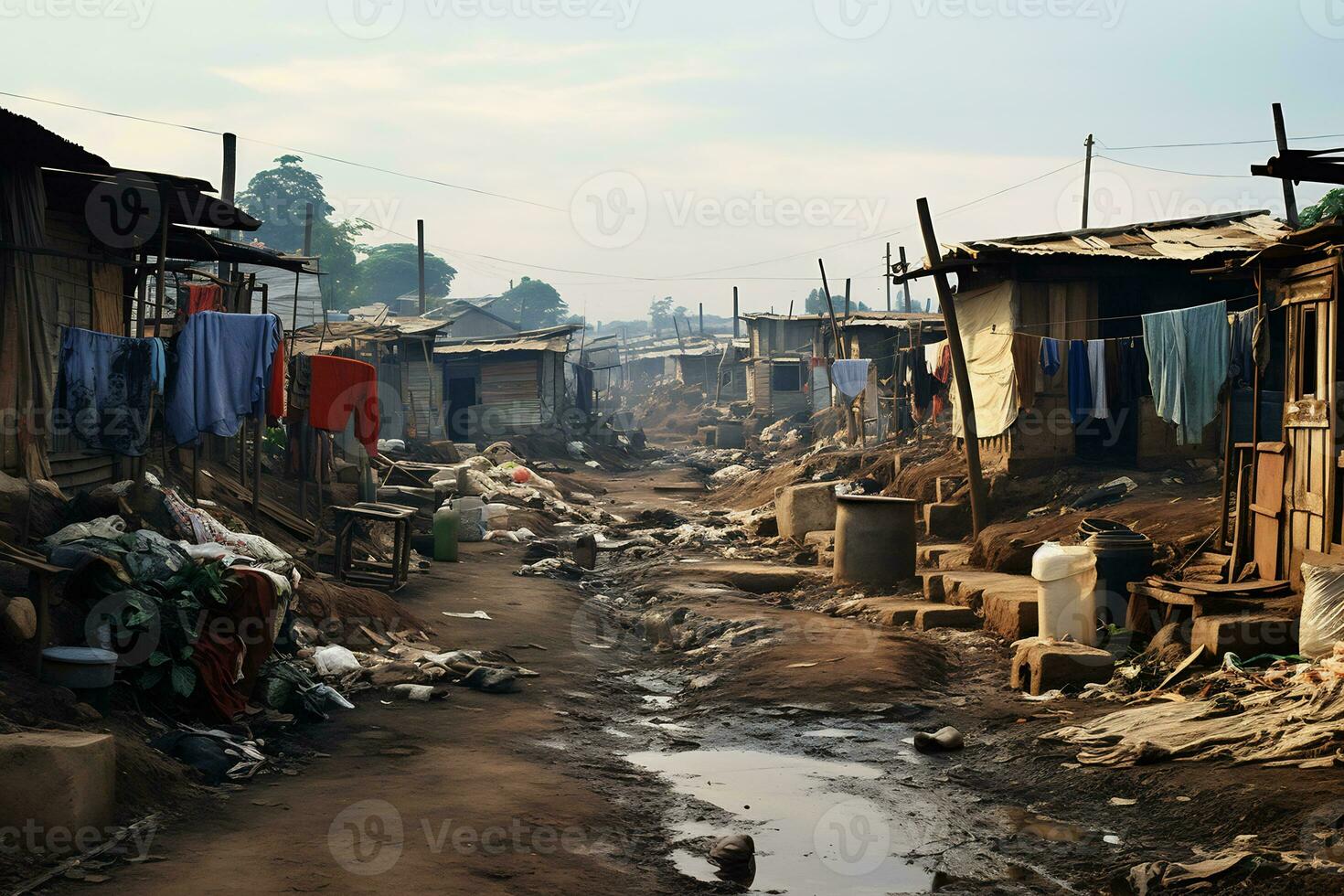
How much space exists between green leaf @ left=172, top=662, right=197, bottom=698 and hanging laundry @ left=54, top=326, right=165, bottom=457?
395 centimetres

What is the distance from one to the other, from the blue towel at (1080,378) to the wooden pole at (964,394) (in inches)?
58.3

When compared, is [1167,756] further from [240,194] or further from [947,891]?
[240,194]

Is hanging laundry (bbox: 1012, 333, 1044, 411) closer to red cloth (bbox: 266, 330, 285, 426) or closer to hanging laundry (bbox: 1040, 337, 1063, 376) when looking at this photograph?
hanging laundry (bbox: 1040, 337, 1063, 376)

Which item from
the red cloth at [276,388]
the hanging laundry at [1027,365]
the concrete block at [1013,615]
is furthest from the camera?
the hanging laundry at [1027,365]

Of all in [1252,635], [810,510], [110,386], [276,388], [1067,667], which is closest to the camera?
[1252,635]

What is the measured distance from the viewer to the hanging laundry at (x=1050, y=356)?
15.2 metres

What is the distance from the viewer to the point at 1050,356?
601 inches

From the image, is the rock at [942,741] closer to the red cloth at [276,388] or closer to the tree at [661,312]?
the red cloth at [276,388]

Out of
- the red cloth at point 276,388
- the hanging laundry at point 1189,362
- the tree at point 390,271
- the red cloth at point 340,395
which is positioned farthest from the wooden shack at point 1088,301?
the tree at point 390,271

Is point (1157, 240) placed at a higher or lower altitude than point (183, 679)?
higher

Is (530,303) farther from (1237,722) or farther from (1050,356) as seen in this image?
(1237,722)

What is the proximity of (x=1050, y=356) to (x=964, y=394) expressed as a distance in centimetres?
142

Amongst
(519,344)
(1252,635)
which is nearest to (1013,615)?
(1252,635)

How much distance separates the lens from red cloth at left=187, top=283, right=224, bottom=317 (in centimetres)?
1673
